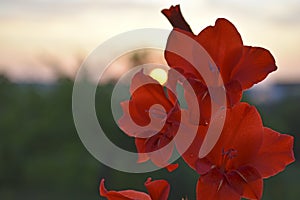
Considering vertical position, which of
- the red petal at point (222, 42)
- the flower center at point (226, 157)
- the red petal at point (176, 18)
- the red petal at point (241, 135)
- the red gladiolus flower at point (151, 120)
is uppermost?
the red petal at point (176, 18)

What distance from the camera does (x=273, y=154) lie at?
0.83 metres

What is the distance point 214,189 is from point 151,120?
114mm

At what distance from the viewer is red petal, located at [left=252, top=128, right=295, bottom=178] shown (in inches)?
32.8

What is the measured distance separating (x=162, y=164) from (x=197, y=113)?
91mm

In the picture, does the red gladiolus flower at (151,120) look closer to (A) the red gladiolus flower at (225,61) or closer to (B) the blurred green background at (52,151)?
(A) the red gladiolus flower at (225,61)

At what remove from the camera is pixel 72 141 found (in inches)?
222

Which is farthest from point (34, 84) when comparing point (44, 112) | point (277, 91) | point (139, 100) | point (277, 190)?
point (139, 100)

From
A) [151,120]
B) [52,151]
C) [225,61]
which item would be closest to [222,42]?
[225,61]

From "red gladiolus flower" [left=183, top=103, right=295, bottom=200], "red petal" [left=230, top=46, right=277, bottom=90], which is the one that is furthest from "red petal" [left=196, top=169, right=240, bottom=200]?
"red petal" [left=230, top=46, right=277, bottom=90]

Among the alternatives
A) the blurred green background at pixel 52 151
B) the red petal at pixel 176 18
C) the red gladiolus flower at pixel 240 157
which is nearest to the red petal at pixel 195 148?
the red gladiolus flower at pixel 240 157

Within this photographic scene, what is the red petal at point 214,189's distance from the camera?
2.73 ft

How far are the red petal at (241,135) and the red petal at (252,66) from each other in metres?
0.04

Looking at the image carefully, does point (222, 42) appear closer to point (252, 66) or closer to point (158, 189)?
point (252, 66)

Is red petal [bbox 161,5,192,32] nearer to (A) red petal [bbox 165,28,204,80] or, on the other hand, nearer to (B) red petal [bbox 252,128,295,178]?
(A) red petal [bbox 165,28,204,80]
